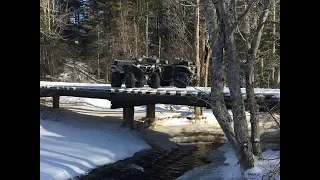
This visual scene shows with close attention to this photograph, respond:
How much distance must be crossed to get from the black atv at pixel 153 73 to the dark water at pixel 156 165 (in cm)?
232

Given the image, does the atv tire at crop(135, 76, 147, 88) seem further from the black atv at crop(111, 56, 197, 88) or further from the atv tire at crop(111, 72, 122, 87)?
the atv tire at crop(111, 72, 122, 87)

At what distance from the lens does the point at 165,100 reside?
1034cm

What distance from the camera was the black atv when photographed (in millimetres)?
12234

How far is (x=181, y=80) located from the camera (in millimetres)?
12133

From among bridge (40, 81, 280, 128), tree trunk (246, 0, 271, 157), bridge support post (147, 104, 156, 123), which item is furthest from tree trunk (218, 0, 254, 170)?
bridge support post (147, 104, 156, 123)

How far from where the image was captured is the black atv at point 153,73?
1223 centimetres

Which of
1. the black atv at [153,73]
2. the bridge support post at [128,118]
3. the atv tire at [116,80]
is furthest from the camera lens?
the atv tire at [116,80]

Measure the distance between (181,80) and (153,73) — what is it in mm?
998

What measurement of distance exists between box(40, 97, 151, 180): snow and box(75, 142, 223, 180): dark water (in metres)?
0.26

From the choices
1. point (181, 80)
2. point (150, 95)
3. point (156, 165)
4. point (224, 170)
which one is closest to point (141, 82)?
point (181, 80)

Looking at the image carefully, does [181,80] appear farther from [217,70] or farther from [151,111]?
[217,70]

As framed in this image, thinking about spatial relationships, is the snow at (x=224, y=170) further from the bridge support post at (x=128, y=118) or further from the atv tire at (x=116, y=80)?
the atv tire at (x=116, y=80)

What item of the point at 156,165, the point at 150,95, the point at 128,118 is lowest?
the point at 156,165

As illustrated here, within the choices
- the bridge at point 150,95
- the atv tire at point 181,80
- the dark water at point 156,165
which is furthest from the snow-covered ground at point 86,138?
the atv tire at point 181,80
